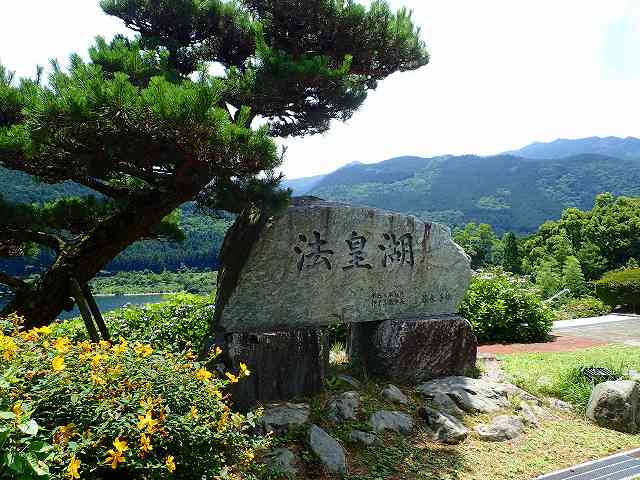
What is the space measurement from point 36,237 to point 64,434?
3480mm

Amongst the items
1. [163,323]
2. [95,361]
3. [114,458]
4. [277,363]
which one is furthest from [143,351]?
[163,323]

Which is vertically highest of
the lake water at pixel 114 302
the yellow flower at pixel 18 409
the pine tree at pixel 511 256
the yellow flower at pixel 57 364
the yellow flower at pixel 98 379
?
the yellow flower at pixel 57 364

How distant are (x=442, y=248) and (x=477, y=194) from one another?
144699mm

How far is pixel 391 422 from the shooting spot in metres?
4.72

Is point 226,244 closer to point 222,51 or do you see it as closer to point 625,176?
point 222,51

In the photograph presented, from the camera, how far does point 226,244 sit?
553cm

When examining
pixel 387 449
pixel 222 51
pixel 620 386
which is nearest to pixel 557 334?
pixel 620 386

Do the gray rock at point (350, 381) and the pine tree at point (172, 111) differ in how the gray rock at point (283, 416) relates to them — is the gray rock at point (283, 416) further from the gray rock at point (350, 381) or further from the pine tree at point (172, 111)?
the pine tree at point (172, 111)

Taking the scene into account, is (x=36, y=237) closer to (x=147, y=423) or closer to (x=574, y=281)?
(x=147, y=423)

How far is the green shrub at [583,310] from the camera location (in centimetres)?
1424

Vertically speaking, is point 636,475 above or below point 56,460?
below

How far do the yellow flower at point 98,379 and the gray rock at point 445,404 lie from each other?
12.1ft

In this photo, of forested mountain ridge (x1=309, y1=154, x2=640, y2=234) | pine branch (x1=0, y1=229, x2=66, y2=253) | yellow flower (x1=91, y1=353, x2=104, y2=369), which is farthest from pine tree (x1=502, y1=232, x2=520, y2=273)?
forested mountain ridge (x1=309, y1=154, x2=640, y2=234)

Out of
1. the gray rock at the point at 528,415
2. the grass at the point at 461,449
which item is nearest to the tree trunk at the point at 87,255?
the grass at the point at 461,449
